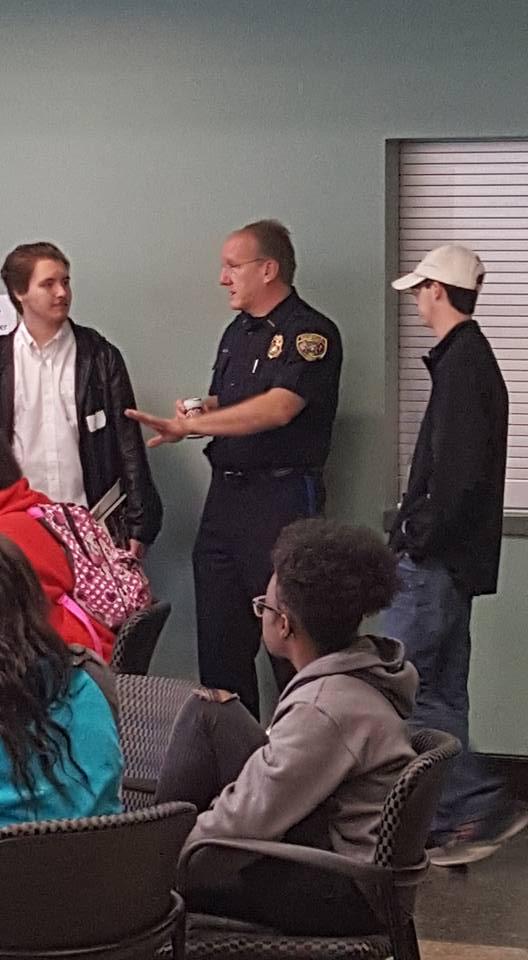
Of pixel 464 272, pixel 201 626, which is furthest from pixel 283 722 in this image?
pixel 201 626

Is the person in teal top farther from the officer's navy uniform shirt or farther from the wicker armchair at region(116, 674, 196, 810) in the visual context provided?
the officer's navy uniform shirt

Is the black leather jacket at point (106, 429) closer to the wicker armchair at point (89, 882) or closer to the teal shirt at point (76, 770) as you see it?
the teal shirt at point (76, 770)

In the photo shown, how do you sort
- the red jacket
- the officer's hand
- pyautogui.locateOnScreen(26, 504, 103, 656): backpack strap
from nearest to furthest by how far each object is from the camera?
the red jacket
pyautogui.locateOnScreen(26, 504, 103, 656): backpack strap
the officer's hand

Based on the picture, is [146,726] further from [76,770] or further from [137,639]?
[137,639]

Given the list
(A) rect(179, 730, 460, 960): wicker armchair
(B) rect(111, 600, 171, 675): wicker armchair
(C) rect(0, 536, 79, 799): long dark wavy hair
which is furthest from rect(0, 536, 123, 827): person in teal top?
(B) rect(111, 600, 171, 675): wicker armchair

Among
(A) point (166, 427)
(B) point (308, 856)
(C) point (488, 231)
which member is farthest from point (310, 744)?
(C) point (488, 231)

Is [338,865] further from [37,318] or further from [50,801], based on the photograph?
[37,318]


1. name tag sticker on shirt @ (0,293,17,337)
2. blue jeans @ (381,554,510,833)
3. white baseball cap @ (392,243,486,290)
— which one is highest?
white baseball cap @ (392,243,486,290)

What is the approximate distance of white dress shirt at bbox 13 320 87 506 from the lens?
4582mm

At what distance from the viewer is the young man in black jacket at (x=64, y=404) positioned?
457 centimetres

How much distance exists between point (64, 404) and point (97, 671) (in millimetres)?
2302

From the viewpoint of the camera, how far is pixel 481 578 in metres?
4.00

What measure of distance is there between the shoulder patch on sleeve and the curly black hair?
169 centimetres

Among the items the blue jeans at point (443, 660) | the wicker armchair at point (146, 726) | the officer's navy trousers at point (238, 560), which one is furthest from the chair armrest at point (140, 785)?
the officer's navy trousers at point (238, 560)
